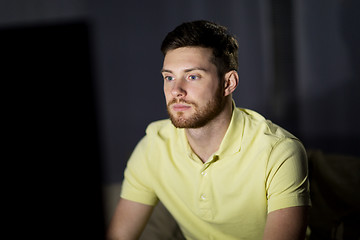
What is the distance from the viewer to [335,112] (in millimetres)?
2289

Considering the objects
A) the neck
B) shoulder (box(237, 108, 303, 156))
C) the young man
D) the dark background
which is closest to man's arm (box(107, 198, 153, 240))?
the young man

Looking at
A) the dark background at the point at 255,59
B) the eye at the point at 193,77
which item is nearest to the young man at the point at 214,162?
the eye at the point at 193,77

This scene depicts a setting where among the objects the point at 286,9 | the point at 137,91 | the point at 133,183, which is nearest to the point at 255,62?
the point at 286,9

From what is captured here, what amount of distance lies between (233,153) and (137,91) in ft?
4.85

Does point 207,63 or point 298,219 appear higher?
point 207,63

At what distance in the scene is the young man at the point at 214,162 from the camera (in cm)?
91

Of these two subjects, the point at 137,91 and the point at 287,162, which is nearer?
the point at 287,162

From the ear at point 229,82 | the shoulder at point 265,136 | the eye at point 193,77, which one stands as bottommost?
the shoulder at point 265,136

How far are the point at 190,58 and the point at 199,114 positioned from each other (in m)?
0.13

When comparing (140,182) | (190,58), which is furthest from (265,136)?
(140,182)

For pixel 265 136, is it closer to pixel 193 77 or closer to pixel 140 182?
pixel 193 77

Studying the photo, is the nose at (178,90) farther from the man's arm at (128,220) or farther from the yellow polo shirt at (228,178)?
the man's arm at (128,220)

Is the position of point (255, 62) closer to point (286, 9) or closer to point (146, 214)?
point (286, 9)

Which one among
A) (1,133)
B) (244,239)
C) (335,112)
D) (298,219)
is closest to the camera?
(1,133)
